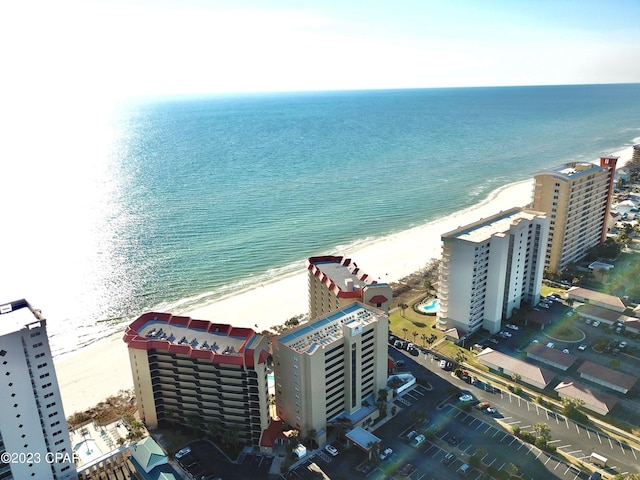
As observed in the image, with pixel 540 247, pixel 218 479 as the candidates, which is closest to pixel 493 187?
pixel 540 247

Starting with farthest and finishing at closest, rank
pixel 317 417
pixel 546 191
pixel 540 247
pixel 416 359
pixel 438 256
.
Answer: pixel 438 256 → pixel 546 191 → pixel 540 247 → pixel 416 359 → pixel 317 417

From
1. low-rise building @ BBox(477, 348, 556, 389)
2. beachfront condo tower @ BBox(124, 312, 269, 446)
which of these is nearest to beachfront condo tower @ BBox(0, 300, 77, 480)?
beachfront condo tower @ BBox(124, 312, 269, 446)

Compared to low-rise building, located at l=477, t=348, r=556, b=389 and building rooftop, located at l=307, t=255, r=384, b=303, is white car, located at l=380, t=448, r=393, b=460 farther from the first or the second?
low-rise building, located at l=477, t=348, r=556, b=389

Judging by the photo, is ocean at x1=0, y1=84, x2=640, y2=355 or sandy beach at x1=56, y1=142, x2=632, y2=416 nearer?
sandy beach at x1=56, y1=142, x2=632, y2=416

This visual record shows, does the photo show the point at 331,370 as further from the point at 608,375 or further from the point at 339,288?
the point at 608,375

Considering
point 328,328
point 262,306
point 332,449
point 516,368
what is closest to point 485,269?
point 516,368

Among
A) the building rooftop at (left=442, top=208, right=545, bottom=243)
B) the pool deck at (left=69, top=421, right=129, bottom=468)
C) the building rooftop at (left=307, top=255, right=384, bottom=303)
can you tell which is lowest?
the pool deck at (left=69, top=421, right=129, bottom=468)

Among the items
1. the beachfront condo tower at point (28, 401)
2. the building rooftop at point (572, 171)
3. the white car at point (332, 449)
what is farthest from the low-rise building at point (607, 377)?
the beachfront condo tower at point (28, 401)

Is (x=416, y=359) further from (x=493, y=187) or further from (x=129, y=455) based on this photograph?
(x=493, y=187)
